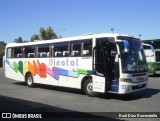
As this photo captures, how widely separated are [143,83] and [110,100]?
186cm

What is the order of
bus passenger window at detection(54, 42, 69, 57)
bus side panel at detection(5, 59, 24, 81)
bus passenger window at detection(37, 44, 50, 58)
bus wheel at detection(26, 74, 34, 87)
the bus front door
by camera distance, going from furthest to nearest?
bus side panel at detection(5, 59, 24, 81)
bus wheel at detection(26, 74, 34, 87)
bus passenger window at detection(37, 44, 50, 58)
bus passenger window at detection(54, 42, 69, 57)
the bus front door

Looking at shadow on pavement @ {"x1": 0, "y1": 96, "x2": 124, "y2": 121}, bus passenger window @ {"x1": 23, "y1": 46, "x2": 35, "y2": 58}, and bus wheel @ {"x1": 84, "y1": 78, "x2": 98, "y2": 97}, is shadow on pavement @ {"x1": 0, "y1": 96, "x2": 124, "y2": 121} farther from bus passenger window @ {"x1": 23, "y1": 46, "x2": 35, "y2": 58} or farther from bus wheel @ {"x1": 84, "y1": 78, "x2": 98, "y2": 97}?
bus passenger window @ {"x1": 23, "y1": 46, "x2": 35, "y2": 58}

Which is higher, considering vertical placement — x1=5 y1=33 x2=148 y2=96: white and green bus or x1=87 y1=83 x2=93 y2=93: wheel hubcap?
x1=5 y1=33 x2=148 y2=96: white and green bus

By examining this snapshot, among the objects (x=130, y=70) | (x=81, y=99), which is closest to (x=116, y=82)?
(x=130, y=70)

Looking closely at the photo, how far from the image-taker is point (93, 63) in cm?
1363

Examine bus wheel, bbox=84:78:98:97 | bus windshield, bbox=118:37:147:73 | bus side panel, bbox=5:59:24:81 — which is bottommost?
bus wheel, bbox=84:78:98:97

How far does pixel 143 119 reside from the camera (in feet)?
29.3

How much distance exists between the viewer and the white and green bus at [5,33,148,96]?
1266 cm

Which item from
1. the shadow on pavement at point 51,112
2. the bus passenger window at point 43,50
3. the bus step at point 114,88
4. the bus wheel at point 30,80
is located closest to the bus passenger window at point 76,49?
the bus passenger window at point 43,50

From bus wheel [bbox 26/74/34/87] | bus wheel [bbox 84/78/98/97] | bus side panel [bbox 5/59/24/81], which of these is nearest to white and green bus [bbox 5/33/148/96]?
bus wheel [bbox 84/78/98/97]

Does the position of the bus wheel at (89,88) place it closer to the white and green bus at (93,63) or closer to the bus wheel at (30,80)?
the white and green bus at (93,63)

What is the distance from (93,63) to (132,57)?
6.26 feet

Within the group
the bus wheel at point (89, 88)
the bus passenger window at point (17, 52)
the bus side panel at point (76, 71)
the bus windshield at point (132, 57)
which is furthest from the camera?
the bus passenger window at point (17, 52)

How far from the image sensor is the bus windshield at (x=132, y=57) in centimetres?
1260
